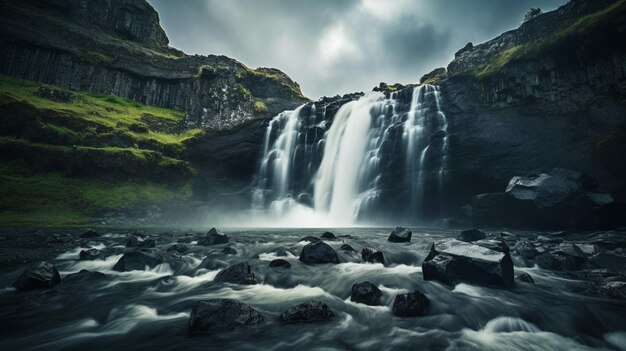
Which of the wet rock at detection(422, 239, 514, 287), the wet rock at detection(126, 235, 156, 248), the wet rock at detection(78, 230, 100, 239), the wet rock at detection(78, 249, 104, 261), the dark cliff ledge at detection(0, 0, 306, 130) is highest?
the dark cliff ledge at detection(0, 0, 306, 130)

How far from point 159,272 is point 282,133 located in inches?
1353

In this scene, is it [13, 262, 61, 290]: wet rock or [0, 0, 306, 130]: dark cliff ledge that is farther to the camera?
[0, 0, 306, 130]: dark cliff ledge

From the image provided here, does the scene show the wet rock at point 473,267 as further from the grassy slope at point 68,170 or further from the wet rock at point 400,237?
the grassy slope at point 68,170

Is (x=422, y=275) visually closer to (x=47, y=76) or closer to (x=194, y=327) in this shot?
(x=194, y=327)

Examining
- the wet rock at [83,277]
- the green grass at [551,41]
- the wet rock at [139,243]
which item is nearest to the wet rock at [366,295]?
the wet rock at [83,277]

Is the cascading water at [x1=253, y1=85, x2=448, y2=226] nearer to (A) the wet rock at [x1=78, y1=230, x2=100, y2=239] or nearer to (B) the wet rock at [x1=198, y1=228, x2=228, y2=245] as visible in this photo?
(B) the wet rock at [x1=198, y1=228, x2=228, y2=245]

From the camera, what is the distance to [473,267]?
748cm

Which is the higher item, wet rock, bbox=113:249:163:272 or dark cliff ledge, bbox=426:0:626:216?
dark cliff ledge, bbox=426:0:626:216

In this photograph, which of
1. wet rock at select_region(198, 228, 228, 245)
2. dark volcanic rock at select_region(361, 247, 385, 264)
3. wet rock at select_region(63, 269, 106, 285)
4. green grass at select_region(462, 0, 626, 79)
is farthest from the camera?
green grass at select_region(462, 0, 626, 79)

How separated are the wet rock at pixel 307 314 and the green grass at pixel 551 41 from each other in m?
31.6

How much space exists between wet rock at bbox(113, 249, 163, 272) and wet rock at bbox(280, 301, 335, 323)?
654cm

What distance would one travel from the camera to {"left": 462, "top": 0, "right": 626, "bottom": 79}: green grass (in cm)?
2317

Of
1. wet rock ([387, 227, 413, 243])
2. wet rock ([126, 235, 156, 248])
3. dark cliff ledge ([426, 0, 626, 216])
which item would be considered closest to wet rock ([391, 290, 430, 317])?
wet rock ([387, 227, 413, 243])

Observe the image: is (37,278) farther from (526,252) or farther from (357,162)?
(357,162)
